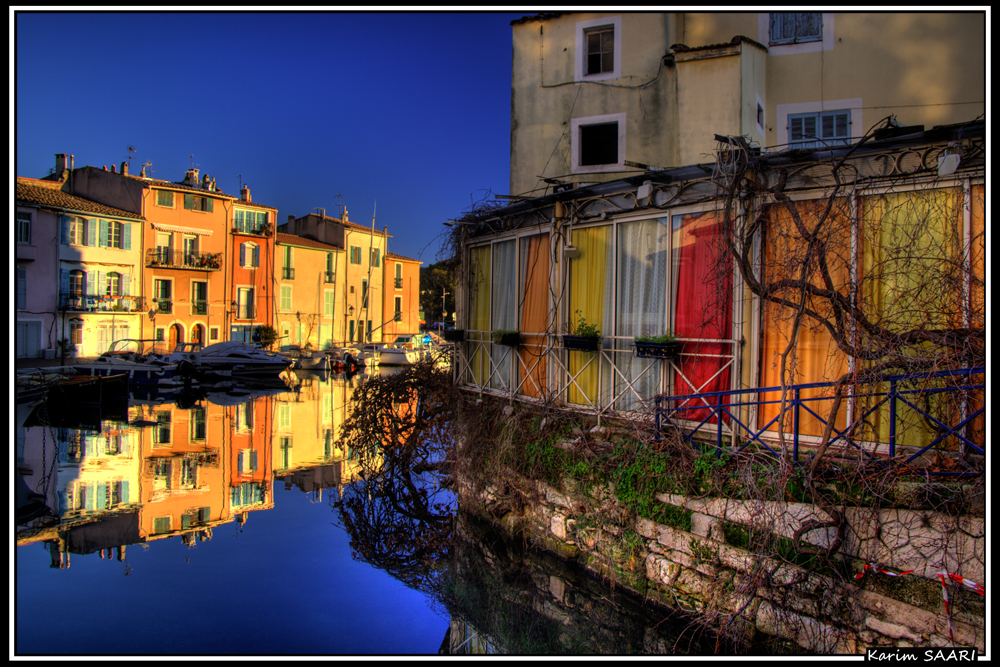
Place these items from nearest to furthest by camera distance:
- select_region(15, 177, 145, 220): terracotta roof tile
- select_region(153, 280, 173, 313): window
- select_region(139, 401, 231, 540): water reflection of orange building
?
select_region(139, 401, 231, 540): water reflection of orange building
select_region(15, 177, 145, 220): terracotta roof tile
select_region(153, 280, 173, 313): window

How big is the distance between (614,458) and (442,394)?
5.37 meters

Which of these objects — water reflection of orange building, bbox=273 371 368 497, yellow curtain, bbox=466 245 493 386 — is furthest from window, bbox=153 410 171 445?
yellow curtain, bbox=466 245 493 386

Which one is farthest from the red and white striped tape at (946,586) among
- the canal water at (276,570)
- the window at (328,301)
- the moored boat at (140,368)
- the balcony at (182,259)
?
the window at (328,301)

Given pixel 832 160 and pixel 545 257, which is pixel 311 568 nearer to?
pixel 545 257

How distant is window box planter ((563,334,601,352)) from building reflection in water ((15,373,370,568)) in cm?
675

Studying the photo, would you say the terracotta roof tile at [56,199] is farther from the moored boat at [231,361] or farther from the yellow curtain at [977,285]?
the yellow curtain at [977,285]

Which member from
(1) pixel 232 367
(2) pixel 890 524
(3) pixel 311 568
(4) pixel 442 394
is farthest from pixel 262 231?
(2) pixel 890 524

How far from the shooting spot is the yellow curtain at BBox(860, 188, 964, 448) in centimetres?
611

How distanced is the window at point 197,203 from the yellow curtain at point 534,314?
119ft

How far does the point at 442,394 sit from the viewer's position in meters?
12.2

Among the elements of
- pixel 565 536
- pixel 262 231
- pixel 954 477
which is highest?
pixel 262 231

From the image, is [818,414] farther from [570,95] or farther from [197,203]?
[197,203]

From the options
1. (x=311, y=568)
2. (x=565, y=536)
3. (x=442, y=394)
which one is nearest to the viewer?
(x=565, y=536)

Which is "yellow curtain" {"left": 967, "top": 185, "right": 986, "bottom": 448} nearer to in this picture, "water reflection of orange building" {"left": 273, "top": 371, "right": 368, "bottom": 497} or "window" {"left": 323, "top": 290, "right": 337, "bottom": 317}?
"water reflection of orange building" {"left": 273, "top": 371, "right": 368, "bottom": 497}
